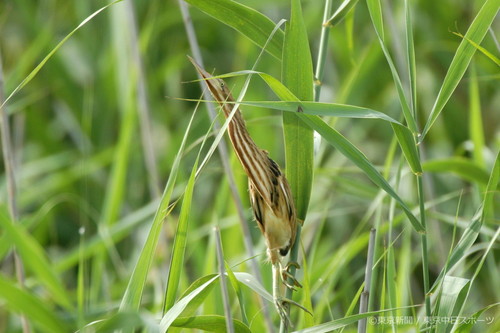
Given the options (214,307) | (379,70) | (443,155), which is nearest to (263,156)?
(214,307)

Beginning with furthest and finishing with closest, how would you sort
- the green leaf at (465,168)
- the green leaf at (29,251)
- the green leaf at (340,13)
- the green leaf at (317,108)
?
1. the green leaf at (465,168)
2. the green leaf at (29,251)
3. the green leaf at (340,13)
4. the green leaf at (317,108)

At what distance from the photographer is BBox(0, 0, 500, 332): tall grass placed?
942 mm

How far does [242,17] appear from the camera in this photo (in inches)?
36.4

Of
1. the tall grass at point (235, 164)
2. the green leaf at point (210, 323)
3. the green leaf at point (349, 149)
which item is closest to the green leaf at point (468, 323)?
the tall grass at point (235, 164)

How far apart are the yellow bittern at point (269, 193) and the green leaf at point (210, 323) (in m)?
0.06

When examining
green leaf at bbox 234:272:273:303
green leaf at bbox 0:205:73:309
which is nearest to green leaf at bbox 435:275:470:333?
green leaf at bbox 234:272:273:303

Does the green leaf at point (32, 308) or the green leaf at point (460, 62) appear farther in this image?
the green leaf at point (32, 308)

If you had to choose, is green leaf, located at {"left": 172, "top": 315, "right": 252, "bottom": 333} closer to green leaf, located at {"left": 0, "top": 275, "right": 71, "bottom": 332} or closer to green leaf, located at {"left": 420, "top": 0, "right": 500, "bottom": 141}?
green leaf, located at {"left": 0, "top": 275, "right": 71, "bottom": 332}

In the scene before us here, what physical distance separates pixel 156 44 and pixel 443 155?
1111 mm

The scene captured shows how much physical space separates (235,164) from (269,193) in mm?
649

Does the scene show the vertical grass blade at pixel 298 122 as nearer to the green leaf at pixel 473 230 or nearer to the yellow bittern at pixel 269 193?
the yellow bittern at pixel 269 193

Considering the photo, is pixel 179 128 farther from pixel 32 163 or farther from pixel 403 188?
pixel 403 188

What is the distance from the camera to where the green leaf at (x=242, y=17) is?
915 mm

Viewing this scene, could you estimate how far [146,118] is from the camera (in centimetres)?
167
